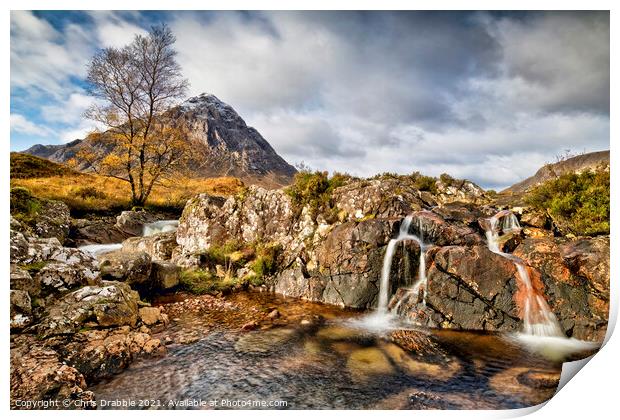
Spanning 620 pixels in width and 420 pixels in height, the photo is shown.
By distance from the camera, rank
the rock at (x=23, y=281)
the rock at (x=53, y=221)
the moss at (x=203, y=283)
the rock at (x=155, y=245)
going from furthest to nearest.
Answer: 1. the rock at (x=155, y=245)
2. the moss at (x=203, y=283)
3. the rock at (x=53, y=221)
4. the rock at (x=23, y=281)

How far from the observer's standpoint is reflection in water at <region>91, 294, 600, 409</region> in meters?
4.25

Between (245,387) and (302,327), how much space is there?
2.63m

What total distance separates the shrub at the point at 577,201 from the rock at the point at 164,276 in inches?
448

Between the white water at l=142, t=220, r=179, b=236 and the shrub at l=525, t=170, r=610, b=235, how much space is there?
569 inches

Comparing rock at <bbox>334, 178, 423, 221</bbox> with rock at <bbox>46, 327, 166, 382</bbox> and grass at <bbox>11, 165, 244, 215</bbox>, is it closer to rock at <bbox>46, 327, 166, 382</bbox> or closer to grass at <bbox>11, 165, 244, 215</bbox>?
grass at <bbox>11, 165, 244, 215</bbox>

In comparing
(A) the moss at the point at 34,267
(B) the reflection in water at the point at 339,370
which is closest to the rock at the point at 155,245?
(B) the reflection in water at the point at 339,370

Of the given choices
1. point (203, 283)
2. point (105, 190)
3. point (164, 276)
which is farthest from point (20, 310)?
point (105, 190)

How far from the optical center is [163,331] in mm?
6316

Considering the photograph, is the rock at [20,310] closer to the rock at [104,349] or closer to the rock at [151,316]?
the rock at [104,349]

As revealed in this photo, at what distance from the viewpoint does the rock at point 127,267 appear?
768 centimetres

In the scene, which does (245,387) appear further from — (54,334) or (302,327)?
(54,334)

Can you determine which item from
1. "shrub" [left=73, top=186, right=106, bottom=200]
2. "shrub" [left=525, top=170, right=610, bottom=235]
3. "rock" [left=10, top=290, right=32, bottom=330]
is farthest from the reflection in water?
"shrub" [left=73, top=186, right=106, bottom=200]

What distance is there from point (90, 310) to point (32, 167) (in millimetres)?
6070

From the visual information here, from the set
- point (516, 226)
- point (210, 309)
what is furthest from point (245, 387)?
point (516, 226)
